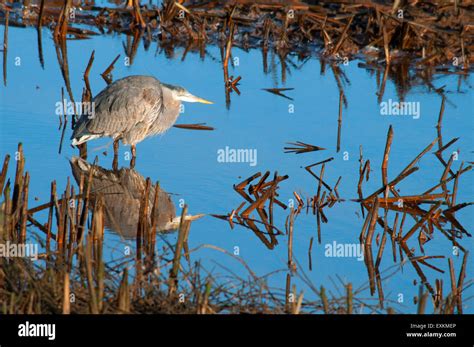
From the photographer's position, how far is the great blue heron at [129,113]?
412 inches

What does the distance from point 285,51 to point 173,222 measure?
264 inches

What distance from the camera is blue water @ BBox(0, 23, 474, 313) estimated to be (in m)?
7.97

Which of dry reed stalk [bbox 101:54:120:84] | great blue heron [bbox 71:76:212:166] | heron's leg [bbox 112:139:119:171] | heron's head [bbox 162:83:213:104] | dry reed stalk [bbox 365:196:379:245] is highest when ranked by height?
dry reed stalk [bbox 101:54:120:84]

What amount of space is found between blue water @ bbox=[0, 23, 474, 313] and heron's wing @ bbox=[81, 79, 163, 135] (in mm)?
362

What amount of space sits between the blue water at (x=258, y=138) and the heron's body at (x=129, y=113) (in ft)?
0.83

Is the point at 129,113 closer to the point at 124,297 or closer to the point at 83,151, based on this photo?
the point at 83,151

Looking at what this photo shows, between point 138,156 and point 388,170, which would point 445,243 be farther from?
point 138,156

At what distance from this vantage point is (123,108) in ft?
34.9

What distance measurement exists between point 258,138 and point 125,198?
2209mm

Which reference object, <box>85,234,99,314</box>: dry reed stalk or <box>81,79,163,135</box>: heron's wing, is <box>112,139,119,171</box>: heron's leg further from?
<box>85,234,99,314</box>: dry reed stalk

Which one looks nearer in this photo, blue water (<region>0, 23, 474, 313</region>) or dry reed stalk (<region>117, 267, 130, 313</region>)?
dry reed stalk (<region>117, 267, 130, 313</region>)

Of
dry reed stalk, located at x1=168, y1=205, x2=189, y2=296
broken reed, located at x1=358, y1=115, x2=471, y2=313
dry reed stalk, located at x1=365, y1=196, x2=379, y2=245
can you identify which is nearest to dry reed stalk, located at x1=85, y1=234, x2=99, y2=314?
dry reed stalk, located at x1=168, y1=205, x2=189, y2=296

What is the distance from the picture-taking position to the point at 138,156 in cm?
1075

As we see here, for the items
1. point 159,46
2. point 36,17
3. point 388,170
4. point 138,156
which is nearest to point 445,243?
point 388,170
